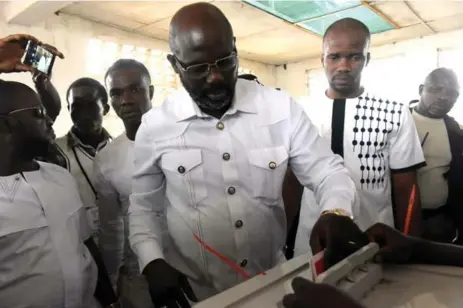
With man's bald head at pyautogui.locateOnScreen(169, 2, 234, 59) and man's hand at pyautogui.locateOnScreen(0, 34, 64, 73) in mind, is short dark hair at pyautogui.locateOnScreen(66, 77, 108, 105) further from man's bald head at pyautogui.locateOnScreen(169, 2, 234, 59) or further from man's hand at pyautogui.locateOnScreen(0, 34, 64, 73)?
man's bald head at pyautogui.locateOnScreen(169, 2, 234, 59)

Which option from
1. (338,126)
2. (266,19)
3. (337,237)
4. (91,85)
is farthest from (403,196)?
(266,19)

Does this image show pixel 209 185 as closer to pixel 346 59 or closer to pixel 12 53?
pixel 346 59

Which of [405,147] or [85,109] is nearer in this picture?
[405,147]

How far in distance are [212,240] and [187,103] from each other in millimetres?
426

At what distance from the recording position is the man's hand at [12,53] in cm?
148

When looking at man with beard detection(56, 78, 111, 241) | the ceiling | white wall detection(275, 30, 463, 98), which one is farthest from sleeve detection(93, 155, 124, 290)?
white wall detection(275, 30, 463, 98)

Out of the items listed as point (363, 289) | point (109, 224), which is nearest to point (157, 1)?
point (109, 224)

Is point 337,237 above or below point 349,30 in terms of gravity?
below

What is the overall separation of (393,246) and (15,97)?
1234mm

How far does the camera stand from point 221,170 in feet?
3.91

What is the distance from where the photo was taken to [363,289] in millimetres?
727

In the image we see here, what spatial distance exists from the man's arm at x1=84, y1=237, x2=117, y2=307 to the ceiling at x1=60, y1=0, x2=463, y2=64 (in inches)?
122

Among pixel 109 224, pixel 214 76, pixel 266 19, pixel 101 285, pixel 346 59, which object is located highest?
pixel 266 19

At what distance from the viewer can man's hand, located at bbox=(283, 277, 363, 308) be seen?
557mm
